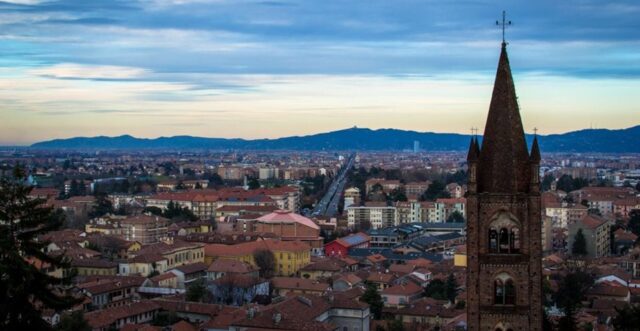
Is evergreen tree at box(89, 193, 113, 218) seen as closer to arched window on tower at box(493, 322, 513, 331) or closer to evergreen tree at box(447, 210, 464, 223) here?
evergreen tree at box(447, 210, 464, 223)

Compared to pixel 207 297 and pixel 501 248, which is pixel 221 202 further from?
pixel 501 248

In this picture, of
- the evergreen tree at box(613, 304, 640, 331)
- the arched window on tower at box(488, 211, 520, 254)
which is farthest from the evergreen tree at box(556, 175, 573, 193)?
the arched window on tower at box(488, 211, 520, 254)

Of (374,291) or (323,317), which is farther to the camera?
(374,291)

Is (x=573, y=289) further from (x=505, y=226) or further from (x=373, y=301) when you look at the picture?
(x=505, y=226)

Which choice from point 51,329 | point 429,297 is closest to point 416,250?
point 429,297

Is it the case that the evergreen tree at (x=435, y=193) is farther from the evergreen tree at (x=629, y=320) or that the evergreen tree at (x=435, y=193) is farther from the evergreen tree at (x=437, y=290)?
the evergreen tree at (x=629, y=320)

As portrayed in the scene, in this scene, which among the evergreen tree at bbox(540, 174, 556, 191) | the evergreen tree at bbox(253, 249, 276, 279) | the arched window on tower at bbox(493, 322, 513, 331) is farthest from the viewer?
the evergreen tree at bbox(540, 174, 556, 191)

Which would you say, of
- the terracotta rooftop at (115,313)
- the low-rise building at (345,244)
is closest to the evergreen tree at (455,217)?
the low-rise building at (345,244)
